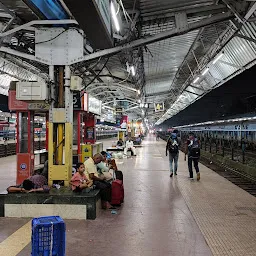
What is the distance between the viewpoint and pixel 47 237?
3.34m

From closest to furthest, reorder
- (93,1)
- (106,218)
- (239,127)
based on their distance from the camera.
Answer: (93,1), (106,218), (239,127)

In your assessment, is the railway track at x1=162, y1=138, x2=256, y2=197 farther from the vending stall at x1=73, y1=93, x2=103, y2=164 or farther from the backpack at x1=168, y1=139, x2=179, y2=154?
the vending stall at x1=73, y1=93, x2=103, y2=164

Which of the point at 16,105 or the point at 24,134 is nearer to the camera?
the point at 16,105

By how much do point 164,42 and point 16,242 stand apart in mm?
8617

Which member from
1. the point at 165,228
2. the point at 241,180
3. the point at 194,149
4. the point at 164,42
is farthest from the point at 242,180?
the point at 165,228

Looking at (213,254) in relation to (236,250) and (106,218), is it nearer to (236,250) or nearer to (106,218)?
(236,250)

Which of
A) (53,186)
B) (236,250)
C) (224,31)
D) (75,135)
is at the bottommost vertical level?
(236,250)

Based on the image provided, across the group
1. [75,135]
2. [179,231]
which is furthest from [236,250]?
[75,135]

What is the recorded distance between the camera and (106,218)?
19.4 feet

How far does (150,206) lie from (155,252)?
2.53 meters

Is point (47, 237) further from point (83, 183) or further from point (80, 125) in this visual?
point (80, 125)

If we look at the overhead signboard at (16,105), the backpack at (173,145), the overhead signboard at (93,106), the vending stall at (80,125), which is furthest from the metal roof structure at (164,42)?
the backpack at (173,145)

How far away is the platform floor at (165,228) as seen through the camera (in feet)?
14.4

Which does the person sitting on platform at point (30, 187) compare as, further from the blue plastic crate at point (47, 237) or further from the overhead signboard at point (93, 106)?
the overhead signboard at point (93, 106)
